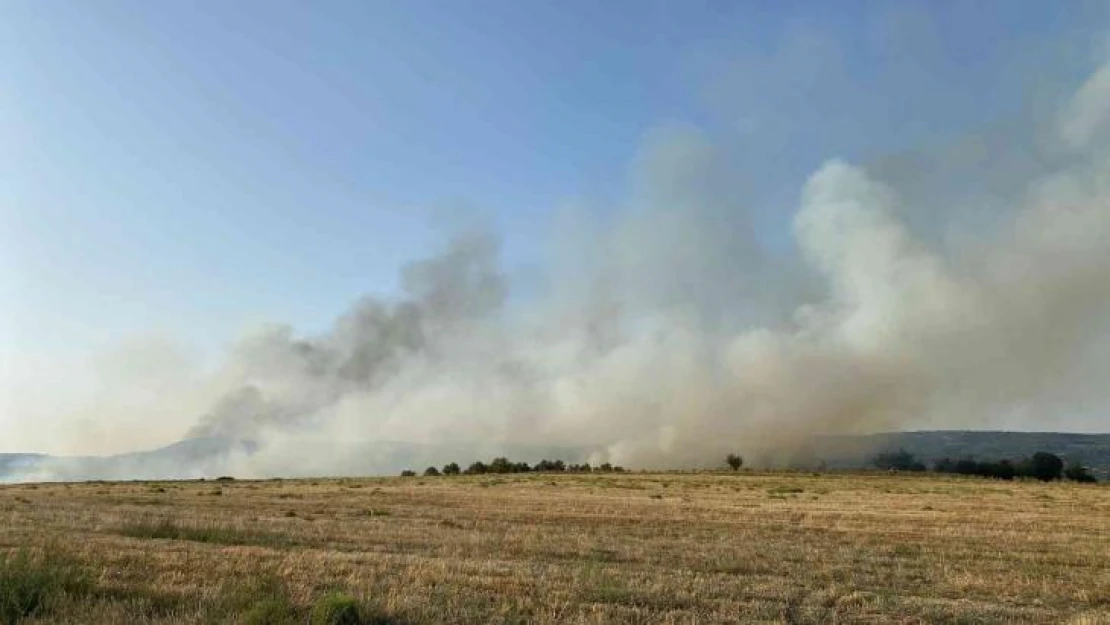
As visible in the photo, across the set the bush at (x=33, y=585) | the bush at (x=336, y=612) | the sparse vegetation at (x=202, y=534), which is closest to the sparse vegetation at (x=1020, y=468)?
the sparse vegetation at (x=202, y=534)

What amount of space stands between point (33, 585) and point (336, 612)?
14.6ft

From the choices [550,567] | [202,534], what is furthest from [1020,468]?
[202,534]

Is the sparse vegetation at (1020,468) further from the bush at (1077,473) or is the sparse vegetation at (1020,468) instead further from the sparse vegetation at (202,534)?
the sparse vegetation at (202,534)

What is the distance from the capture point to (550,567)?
1648cm

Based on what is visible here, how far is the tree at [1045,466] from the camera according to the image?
115625 millimetres

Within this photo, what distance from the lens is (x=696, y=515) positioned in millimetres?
33156

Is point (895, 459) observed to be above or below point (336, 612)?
above

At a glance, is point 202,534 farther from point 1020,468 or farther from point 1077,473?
point 1020,468

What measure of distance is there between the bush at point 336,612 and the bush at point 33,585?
3.47 metres

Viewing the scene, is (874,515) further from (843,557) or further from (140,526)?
(140,526)

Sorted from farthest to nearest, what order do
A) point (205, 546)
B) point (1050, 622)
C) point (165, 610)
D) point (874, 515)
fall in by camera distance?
point (874, 515) < point (205, 546) < point (1050, 622) < point (165, 610)

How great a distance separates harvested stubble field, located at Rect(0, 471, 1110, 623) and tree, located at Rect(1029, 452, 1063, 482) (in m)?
97.1

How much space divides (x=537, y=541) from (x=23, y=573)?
1261 centimetres

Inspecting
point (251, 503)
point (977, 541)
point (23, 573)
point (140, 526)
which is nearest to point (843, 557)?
point (977, 541)
